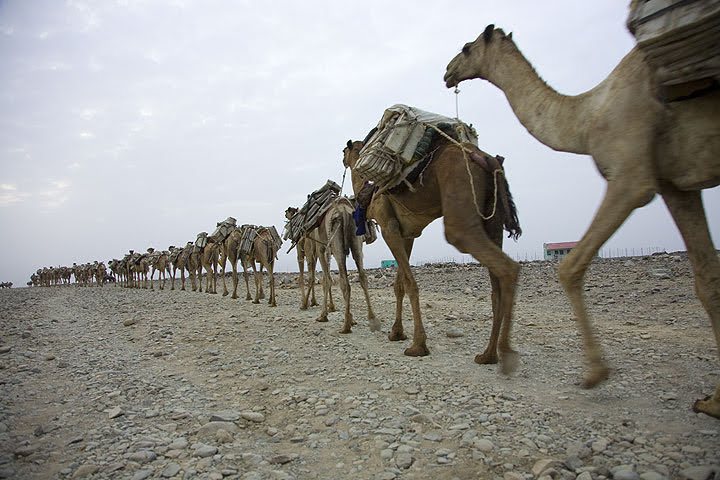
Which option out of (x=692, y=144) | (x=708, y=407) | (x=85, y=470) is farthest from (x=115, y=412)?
(x=692, y=144)

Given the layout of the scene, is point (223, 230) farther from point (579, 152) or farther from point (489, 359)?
point (579, 152)

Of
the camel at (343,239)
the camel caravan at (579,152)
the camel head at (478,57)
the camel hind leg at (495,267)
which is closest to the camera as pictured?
the camel caravan at (579,152)

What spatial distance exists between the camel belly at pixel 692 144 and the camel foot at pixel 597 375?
1.43 metres

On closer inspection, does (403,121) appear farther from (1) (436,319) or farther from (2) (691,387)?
(1) (436,319)

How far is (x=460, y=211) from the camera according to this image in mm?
4715

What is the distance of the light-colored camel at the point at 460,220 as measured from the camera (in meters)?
4.29

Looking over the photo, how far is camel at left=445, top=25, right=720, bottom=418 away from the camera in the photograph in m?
2.75

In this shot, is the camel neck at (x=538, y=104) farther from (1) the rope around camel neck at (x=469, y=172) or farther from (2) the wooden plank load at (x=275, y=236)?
(2) the wooden plank load at (x=275, y=236)

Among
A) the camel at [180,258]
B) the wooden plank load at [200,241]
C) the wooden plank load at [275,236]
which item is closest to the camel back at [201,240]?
the wooden plank load at [200,241]

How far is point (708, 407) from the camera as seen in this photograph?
3.11 metres

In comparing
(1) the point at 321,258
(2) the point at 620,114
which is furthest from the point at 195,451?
(1) the point at 321,258

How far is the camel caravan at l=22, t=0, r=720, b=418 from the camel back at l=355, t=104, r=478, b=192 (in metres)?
0.02

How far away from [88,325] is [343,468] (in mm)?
10701

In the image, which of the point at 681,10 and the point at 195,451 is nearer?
the point at 681,10
